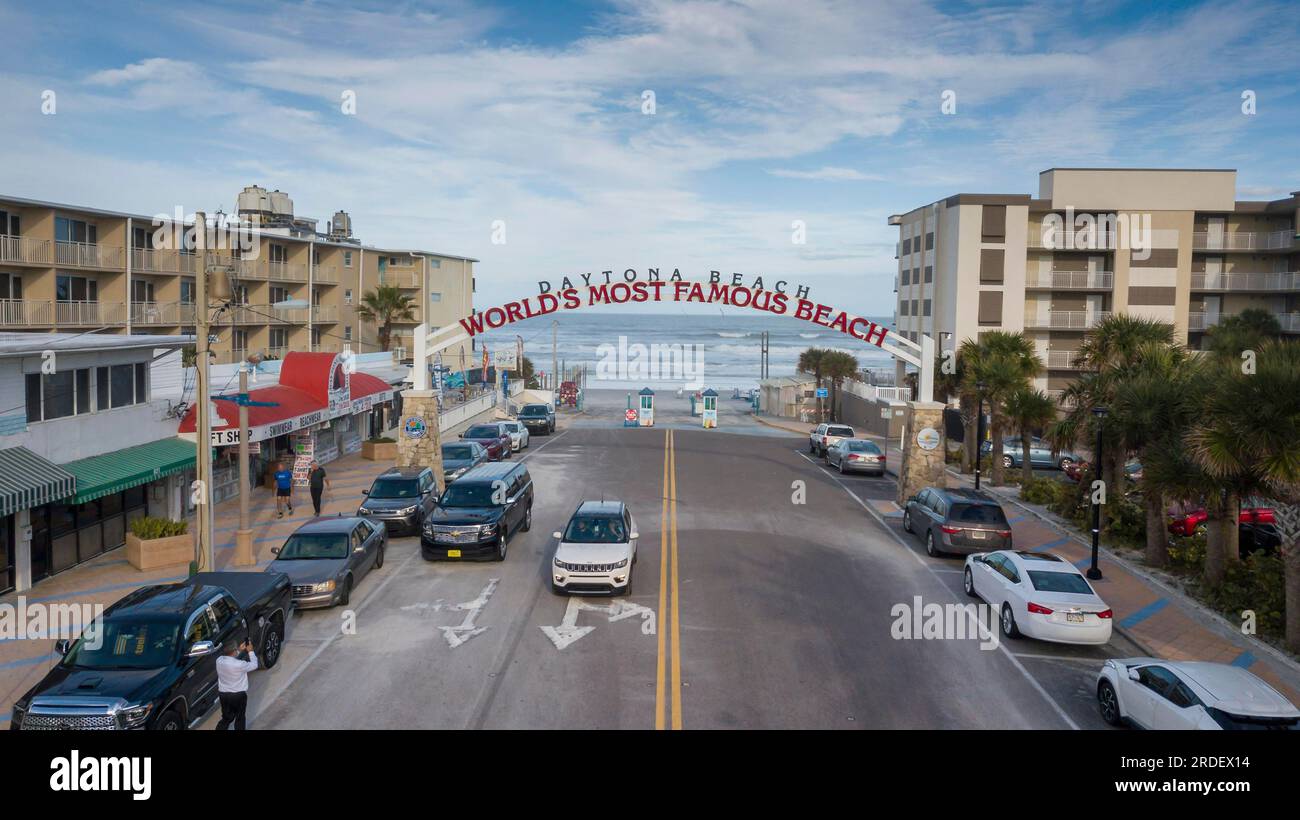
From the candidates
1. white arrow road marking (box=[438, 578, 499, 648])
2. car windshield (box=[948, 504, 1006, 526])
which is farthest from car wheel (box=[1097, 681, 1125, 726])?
white arrow road marking (box=[438, 578, 499, 648])

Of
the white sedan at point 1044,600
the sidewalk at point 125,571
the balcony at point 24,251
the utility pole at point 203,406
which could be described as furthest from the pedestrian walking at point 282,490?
the white sedan at point 1044,600

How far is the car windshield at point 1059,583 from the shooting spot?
16.1 metres

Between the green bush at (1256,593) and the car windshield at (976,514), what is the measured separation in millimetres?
4523

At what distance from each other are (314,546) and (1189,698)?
14.9 m

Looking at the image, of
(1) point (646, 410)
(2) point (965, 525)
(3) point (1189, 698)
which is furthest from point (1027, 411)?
(1) point (646, 410)

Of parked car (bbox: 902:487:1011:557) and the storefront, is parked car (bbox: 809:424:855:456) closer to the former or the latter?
parked car (bbox: 902:487:1011:557)


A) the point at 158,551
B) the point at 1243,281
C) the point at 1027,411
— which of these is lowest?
the point at 158,551

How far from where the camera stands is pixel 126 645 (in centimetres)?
1186

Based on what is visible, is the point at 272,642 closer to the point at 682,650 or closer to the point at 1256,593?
the point at 682,650

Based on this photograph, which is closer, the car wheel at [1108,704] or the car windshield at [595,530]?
the car wheel at [1108,704]

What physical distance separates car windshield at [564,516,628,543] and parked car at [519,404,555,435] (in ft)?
95.6

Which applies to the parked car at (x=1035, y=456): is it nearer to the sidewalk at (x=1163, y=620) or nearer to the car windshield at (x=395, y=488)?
the sidewalk at (x=1163, y=620)

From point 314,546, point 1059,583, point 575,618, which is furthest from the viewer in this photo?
point 314,546
